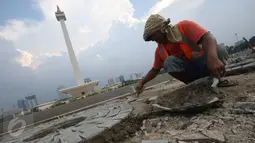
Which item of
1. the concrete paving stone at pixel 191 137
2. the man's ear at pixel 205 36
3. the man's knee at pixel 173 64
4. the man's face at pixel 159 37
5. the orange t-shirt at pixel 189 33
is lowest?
the concrete paving stone at pixel 191 137

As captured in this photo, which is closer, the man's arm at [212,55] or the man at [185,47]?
the man's arm at [212,55]

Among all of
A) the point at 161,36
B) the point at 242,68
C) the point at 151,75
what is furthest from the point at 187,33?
the point at 242,68

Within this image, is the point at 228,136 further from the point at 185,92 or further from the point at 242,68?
the point at 242,68

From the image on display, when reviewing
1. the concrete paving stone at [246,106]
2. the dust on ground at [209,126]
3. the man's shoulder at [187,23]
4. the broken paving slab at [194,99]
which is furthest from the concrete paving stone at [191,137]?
the man's shoulder at [187,23]

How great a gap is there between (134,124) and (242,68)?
2520mm

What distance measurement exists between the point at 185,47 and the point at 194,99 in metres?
0.59

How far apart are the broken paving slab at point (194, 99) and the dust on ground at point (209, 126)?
6cm

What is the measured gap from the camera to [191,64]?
2016 millimetres

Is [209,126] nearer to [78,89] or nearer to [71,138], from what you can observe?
[71,138]

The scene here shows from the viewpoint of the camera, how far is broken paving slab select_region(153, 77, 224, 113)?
148cm

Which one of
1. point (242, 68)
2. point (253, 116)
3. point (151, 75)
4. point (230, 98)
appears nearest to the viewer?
point (253, 116)

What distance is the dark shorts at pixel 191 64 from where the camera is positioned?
189cm

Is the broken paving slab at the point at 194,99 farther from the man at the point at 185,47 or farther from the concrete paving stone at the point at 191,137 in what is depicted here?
the concrete paving stone at the point at 191,137

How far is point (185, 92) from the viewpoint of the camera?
1.82 meters
